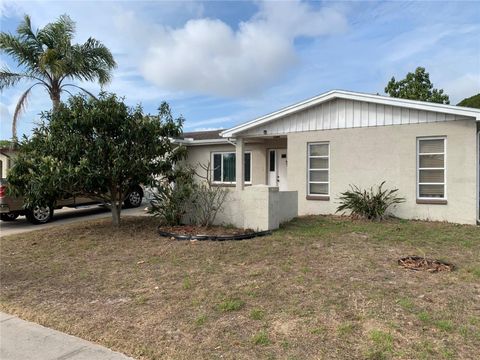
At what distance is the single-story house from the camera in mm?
9992

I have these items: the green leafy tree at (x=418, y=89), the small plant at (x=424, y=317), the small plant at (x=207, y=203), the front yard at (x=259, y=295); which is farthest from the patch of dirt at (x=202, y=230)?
the green leafy tree at (x=418, y=89)

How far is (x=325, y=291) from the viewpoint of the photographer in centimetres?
498

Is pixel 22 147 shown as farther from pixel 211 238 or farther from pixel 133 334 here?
pixel 133 334

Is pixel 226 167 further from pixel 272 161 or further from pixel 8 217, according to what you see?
pixel 8 217

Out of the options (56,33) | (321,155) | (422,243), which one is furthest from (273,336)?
(56,33)

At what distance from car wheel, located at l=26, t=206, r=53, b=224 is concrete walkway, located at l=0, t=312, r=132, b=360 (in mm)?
8969

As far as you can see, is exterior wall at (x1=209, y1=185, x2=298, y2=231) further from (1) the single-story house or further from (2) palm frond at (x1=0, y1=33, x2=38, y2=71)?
(2) palm frond at (x1=0, y1=33, x2=38, y2=71)

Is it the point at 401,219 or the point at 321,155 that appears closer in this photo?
the point at 401,219

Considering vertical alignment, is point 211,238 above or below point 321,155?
below

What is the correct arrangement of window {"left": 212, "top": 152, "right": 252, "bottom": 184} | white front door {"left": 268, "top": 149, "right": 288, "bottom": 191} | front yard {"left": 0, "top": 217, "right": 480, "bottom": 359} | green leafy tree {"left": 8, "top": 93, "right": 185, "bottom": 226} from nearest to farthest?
front yard {"left": 0, "top": 217, "right": 480, "bottom": 359}
green leafy tree {"left": 8, "top": 93, "right": 185, "bottom": 226}
white front door {"left": 268, "top": 149, "right": 288, "bottom": 191}
window {"left": 212, "top": 152, "right": 252, "bottom": 184}

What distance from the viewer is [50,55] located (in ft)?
50.4

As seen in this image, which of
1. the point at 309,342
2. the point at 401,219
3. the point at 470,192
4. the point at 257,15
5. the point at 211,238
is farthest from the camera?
the point at 257,15

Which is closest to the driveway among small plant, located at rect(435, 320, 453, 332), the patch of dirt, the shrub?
the shrub

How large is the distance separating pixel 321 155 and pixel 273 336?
9.22m
